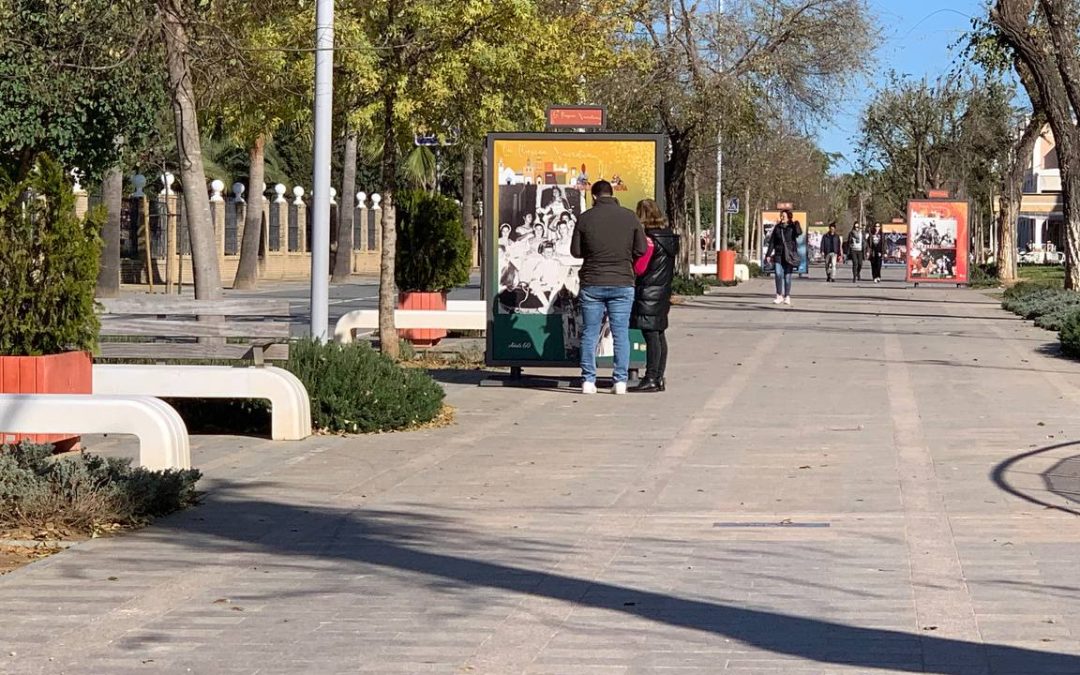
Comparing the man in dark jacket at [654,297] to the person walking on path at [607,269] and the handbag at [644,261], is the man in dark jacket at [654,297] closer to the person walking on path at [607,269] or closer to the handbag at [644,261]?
the handbag at [644,261]

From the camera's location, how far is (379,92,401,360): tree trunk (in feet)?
58.4

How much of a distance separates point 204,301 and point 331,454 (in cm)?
199

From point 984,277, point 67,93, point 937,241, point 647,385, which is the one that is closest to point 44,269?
point 647,385

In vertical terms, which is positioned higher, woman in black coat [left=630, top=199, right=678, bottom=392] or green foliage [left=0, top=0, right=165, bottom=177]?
green foliage [left=0, top=0, right=165, bottom=177]

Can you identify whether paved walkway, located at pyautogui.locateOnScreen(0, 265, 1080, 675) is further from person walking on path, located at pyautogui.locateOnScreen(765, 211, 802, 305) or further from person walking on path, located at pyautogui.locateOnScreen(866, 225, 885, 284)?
person walking on path, located at pyautogui.locateOnScreen(866, 225, 885, 284)

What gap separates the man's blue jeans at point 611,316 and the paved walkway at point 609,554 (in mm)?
1137

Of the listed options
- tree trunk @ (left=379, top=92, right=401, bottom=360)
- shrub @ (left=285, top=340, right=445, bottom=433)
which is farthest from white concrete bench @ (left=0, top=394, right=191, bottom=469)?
tree trunk @ (left=379, top=92, right=401, bottom=360)

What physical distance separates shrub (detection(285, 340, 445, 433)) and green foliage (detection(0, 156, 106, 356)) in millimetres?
1929

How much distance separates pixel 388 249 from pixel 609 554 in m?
10.5

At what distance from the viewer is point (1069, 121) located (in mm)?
28000

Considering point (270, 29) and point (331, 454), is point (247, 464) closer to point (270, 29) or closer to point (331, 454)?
point (331, 454)

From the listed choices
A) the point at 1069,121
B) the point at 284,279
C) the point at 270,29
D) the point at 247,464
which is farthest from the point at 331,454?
the point at 284,279

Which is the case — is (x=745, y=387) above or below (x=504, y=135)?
below

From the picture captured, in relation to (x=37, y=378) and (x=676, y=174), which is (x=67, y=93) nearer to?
(x=676, y=174)
